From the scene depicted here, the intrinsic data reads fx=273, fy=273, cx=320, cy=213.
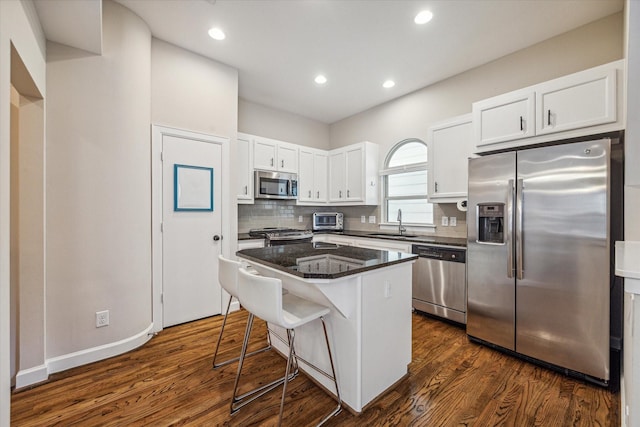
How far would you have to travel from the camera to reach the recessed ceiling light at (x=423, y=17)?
245cm

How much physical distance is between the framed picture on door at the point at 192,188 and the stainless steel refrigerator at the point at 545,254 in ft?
9.18

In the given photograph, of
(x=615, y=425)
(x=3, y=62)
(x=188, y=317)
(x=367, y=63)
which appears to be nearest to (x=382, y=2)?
(x=367, y=63)

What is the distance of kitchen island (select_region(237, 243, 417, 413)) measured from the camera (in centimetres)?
164

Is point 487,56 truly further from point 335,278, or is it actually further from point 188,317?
point 188,317

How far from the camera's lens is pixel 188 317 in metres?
3.05

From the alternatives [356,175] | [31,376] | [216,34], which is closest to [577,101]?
[356,175]

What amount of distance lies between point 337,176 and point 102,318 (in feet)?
12.1

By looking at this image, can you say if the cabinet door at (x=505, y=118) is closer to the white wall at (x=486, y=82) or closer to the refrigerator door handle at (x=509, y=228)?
the refrigerator door handle at (x=509, y=228)

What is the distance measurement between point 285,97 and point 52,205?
10.4ft

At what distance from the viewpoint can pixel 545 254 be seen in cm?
215

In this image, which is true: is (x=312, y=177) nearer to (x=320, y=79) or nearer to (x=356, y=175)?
(x=356, y=175)

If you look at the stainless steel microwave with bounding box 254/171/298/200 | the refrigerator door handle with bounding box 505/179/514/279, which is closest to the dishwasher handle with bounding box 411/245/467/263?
the refrigerator door handle with bounding box 505/179/514/279

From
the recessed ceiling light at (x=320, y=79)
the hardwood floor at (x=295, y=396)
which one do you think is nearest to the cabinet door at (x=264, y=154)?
the recessed ceiling light at (x=320, y=79)

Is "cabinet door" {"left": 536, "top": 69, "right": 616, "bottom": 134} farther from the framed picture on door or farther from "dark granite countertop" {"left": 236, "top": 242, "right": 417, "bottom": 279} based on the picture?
the framed picture on door
